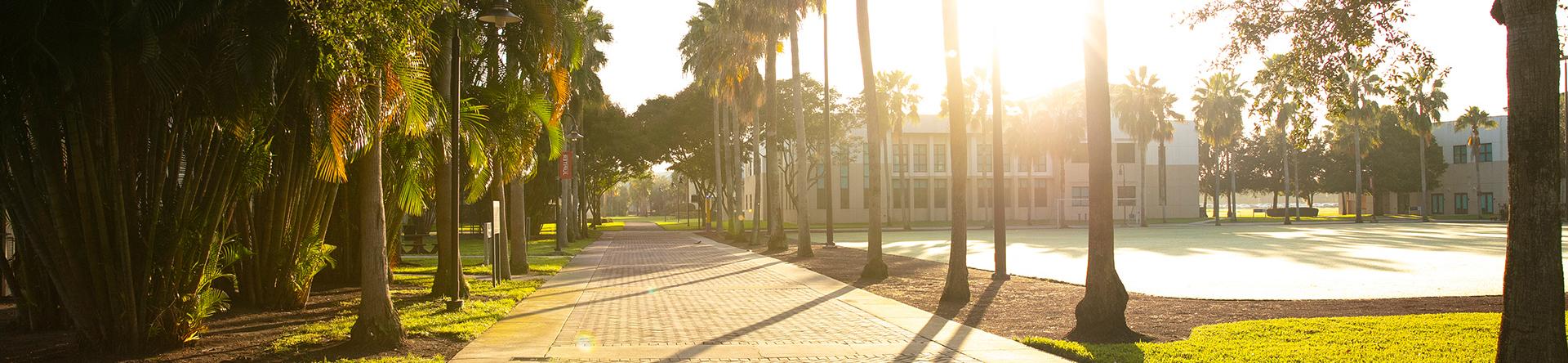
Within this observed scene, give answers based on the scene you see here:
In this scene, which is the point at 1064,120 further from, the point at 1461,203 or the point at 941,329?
the point at 941,329

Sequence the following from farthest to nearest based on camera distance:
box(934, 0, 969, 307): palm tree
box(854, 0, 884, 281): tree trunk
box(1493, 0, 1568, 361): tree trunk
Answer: box(854, 0, 884, 281): tree trunk, box(934, 0, 969, 307): palm tree, box(1493, 0, 1568, 361): tree trunk

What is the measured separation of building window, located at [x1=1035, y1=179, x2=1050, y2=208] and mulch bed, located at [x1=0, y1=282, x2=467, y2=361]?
242 ft

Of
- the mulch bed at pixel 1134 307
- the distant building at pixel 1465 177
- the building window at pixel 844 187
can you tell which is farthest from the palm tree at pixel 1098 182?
the distant building at pixel 1465 177

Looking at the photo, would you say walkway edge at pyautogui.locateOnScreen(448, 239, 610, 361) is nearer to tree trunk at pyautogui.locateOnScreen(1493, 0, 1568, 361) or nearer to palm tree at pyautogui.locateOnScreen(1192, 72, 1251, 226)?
tree trunk at pyautogui.locateOnScreen(1493, 0, 1568, 361)

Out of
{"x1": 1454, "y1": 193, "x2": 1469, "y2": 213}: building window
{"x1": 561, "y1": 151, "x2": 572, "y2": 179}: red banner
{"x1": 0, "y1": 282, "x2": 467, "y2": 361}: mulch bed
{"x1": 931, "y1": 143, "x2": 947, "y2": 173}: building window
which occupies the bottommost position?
{"x1": 1454, "y1": 193, "x2": 1469, "y2": 213}: building window

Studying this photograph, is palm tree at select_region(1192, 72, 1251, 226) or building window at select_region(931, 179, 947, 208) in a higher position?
palm tree at select_region(1192, 72, 1251, 226)

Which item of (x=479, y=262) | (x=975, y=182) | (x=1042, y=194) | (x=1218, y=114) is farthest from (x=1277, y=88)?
(x=1042, y=194)

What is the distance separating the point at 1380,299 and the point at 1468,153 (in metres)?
85.3

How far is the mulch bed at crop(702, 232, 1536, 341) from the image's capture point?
11.6m

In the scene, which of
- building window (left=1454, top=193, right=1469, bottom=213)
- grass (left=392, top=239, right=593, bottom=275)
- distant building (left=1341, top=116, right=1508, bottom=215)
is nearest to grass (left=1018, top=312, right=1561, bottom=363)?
grass (left=392, top=239, right=593, bottom=275)

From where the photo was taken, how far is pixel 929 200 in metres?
79.6

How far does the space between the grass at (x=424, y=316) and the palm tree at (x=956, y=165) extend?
6.31 meters

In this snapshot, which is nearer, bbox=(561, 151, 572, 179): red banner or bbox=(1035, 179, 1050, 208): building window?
bbox=(561, 151, 572, 179): red banner

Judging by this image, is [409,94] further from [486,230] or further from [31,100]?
[486,230]
